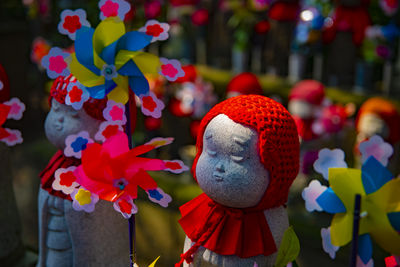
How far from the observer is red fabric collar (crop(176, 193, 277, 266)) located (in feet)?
4.58

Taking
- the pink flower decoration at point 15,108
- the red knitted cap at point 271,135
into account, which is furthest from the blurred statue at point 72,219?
the red knitted cap at point 271,135

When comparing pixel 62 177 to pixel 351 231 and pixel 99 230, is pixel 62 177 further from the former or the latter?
pixel 351 231

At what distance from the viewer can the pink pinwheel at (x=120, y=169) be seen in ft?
4.77

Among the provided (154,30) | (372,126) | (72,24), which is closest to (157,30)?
(154,30)

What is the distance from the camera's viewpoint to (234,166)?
136 cm

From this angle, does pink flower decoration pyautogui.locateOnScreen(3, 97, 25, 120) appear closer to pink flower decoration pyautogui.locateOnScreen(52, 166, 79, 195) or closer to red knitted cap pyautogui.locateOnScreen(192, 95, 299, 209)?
pink flower decoration pyautogui.locateOnScreen(52, 166, 79, 195)

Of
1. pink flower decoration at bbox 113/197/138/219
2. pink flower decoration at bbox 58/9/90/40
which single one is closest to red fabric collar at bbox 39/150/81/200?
pink flower decoration at bbox 113/197/138/219

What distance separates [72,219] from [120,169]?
354 millimetres

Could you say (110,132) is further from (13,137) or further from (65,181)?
(13,137)

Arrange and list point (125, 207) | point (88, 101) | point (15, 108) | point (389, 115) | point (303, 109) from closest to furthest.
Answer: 1. point (125, 207)
2. point (88, 101)
3. point (15, 108)
4. point (389, 115)
5. point (303, 109)

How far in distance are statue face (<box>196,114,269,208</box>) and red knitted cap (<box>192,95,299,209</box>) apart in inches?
0.7

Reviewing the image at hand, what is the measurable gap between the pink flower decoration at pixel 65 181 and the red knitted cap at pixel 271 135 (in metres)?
0.39

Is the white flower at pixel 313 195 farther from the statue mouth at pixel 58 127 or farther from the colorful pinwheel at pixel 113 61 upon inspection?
the statue mouth at pixel 58 127

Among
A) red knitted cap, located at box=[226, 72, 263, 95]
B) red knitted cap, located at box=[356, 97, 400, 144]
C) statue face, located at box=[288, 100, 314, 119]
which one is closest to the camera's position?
red knitted cap, located at box=[356, 97, 400, 144]
